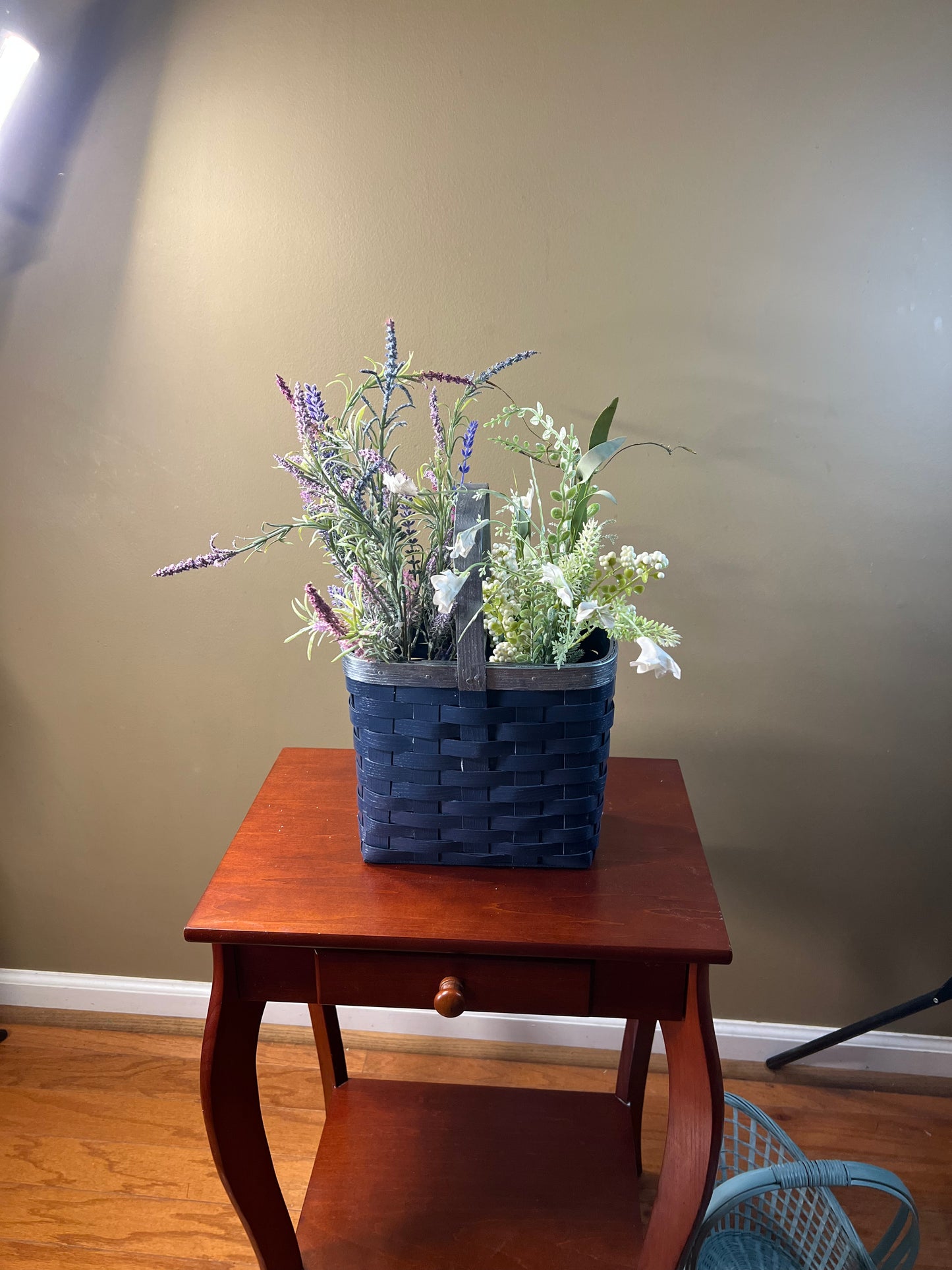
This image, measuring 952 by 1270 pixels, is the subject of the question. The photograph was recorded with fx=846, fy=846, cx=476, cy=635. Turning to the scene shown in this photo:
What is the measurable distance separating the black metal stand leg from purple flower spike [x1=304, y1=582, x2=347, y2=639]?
107 centimetres

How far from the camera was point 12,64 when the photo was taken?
116 cm

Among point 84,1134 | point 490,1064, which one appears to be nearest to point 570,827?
point 490,1064

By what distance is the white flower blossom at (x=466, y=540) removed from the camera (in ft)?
2.60

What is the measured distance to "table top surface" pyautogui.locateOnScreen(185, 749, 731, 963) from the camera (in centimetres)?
88

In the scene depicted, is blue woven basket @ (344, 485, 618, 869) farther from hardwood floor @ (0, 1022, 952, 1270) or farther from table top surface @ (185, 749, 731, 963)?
hardwood floor @ (0, 1022, 952, 1270)

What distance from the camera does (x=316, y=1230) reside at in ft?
3.78

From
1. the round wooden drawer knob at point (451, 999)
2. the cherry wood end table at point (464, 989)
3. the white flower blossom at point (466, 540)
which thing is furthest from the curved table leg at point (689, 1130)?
the white flower blossom at point (466, 540)

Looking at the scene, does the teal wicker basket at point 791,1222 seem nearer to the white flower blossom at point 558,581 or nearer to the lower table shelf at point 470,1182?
the lower table shelf at point 470,1182

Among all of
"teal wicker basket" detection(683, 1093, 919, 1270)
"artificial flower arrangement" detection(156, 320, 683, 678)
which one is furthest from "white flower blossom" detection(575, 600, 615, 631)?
"teal wicker basket" detection(683, 1093, 919, 1270)

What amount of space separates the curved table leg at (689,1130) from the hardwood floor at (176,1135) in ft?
1.70

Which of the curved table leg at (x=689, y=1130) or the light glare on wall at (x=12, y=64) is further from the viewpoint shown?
the light glare on wall at (x=12, y=64)

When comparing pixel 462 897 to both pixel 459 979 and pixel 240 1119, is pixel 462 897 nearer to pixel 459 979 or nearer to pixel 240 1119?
pixel 459 979

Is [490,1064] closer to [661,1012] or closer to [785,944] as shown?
[785,944]

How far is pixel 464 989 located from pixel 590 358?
3.01 ft
